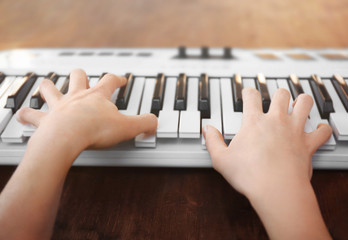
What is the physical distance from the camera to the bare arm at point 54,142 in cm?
40

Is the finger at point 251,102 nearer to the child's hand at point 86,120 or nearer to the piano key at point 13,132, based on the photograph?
the child's hand at point 86,120

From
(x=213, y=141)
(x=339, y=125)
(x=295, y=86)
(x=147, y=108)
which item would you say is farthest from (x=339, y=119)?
(x=147, y=108)

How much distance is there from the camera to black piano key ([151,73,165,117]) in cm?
62

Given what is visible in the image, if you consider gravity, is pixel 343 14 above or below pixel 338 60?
above

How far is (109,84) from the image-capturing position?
623mm

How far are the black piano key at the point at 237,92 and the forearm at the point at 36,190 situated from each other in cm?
31

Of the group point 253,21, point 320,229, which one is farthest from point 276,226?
point 253,21

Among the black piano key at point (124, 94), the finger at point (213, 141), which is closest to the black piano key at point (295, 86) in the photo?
the finger at point (213, 141)

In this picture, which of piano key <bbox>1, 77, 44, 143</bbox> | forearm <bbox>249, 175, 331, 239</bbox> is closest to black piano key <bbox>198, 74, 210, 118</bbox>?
forearm <bbox>249, 175, 331, 239</bbox>

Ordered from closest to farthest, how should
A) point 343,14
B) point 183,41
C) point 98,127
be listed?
1. point 98,127
2. point 183,41
3. point 343,14

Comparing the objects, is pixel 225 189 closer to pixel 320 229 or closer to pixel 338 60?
pixel 320 229

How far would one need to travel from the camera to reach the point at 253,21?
1095 millimetres

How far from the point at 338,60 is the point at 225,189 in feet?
1.63

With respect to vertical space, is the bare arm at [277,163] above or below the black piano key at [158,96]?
below
